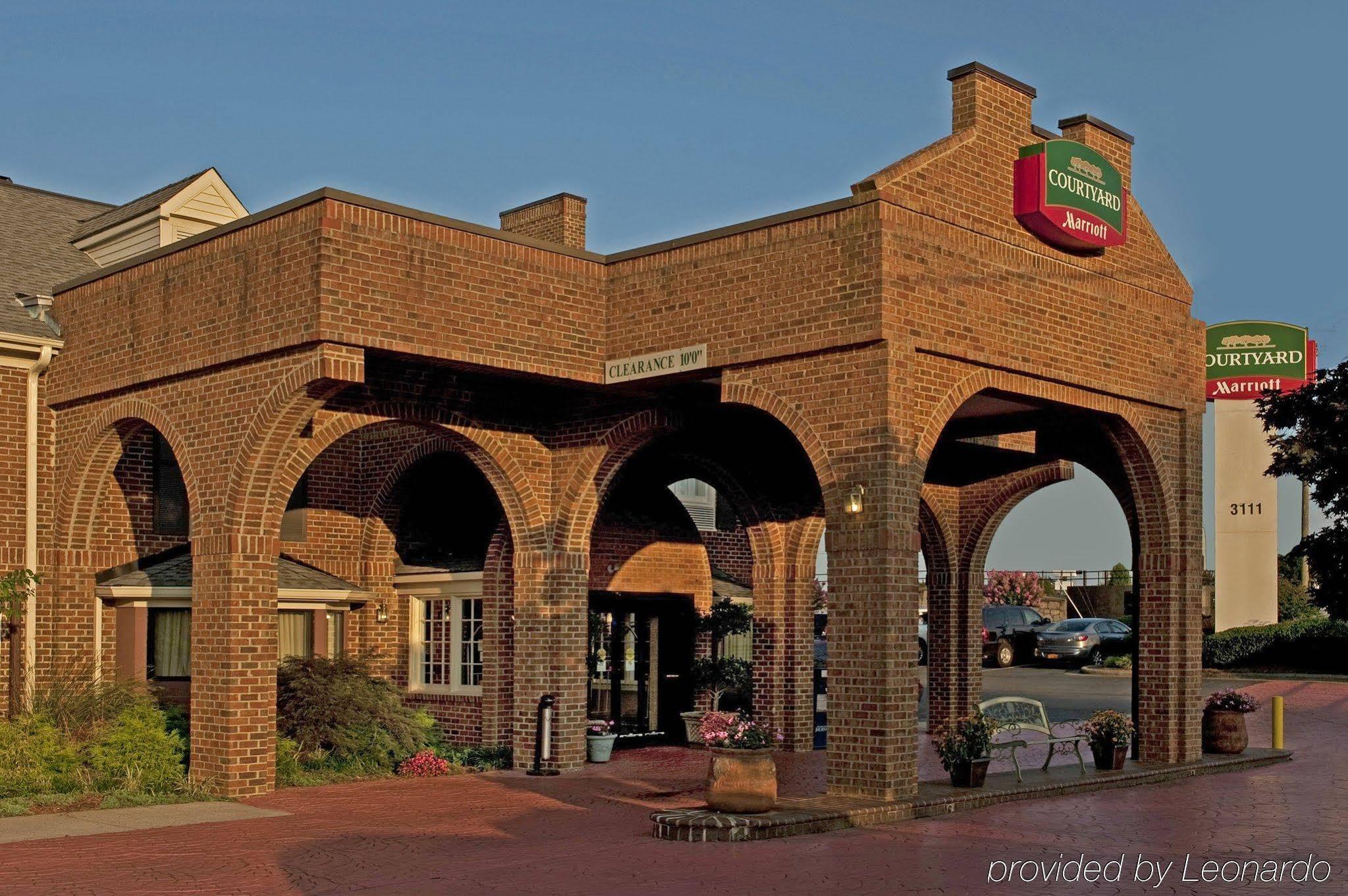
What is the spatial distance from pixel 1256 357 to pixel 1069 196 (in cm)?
2199

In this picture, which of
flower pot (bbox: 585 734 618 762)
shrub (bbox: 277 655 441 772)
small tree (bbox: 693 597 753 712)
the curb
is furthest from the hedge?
shrub (bbox: 277 655 441 772)

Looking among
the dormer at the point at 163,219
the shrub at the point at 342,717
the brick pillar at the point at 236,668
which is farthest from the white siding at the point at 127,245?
the brick pillar at the point at 236,668

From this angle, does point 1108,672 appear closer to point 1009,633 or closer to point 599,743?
point 1009,633

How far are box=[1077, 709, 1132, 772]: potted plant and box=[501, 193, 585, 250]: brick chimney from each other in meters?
9.68

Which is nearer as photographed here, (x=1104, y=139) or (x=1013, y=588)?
(x=1104, y=139)

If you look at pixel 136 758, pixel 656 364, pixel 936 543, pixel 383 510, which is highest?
pixel 656 364

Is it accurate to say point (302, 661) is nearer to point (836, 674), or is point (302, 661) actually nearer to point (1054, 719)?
point (836, 674)

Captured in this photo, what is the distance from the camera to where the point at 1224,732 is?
19.8 meters

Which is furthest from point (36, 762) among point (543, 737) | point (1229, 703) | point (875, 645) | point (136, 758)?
point (1229, 703)

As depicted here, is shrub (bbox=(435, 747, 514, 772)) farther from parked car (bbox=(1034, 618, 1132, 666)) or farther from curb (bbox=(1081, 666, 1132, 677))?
parked car (bbox=(1034, 618, 1132, 666))

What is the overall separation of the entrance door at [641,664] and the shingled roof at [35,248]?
8.41 m

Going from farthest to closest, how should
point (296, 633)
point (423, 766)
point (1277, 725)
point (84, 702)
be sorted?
point (1277, 725) → point (296, 633) → point (423, 766) → point (84, 702)

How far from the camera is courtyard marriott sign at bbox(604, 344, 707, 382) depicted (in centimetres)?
1634

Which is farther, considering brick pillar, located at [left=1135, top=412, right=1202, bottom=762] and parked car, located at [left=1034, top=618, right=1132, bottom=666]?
parked car, located at [left=1034, top=618, right=1132, bottom=666]
